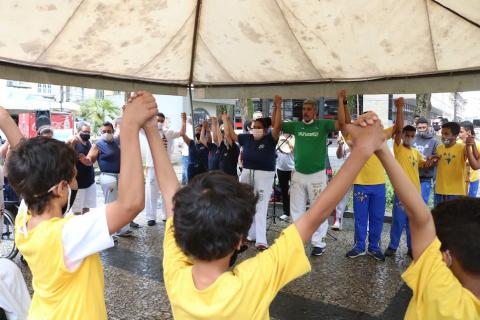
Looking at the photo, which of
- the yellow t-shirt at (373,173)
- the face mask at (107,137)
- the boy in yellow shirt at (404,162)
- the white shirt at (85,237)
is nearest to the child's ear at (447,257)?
the white shirt at (85,237)

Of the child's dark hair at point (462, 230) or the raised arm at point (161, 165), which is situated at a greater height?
the raised arm at point (161, 165)

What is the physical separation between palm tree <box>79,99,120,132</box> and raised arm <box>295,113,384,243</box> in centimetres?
2762

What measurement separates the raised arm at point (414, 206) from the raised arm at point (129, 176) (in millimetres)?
837

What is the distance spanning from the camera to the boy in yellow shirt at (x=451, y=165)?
5082mm

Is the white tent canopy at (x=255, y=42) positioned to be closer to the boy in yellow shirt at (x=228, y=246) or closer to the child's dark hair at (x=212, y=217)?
the boy in yellow shirt at (x=228, y=246)

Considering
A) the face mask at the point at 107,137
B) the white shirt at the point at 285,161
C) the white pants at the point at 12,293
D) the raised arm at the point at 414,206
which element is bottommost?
the white pants at the point at 12,293

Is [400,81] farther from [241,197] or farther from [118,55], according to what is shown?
[241,197]

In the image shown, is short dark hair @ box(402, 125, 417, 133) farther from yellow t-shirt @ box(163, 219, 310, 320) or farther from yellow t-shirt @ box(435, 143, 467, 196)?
yellow t-shirt @ box(163, 219, 310, 320)

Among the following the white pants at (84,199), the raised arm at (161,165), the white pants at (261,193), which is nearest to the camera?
the raised arm at (161,165)

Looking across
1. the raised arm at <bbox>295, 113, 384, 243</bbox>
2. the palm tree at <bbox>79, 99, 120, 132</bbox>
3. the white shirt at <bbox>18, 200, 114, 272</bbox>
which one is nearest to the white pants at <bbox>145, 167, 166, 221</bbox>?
the white shirt at <bbox>18, 200, 114, 272</bbox>

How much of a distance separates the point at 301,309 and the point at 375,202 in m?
2.07

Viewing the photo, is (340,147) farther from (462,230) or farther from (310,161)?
(462,230)

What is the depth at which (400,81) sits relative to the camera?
3957mm

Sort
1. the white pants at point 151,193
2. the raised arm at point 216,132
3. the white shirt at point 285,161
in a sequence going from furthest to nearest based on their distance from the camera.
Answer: the white shirt at point 285,161 < the raised arm at point 216,132 < the white pants at point 151,193
